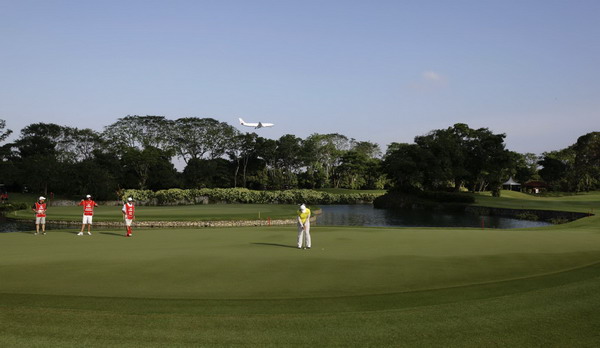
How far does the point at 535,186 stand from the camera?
123062 millimetres

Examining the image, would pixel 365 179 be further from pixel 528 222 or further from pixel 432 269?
pixel 432 269

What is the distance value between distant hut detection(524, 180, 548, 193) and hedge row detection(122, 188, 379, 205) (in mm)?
66851

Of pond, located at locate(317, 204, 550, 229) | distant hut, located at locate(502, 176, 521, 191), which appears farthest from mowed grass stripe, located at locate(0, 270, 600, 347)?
distant hut, located at locate(502, 176, 521, 191)

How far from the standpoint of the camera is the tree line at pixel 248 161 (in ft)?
258

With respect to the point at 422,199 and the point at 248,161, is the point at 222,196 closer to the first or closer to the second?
the point at 248,161

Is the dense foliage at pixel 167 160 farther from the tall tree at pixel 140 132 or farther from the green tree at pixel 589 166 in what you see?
the green tree at pixel 589 166

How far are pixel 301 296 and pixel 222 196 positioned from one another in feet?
256

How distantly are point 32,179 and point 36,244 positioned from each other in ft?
223

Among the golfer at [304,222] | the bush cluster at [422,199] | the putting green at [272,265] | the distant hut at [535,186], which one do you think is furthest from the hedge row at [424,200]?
the golfer at [304,222]

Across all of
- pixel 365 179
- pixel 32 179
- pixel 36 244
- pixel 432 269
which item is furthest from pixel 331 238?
pixel 365 179

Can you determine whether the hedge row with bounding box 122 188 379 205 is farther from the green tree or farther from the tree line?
the green tree

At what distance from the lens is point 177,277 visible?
1109cm

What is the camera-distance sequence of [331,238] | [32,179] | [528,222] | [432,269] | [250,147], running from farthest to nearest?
[250,147] < [32,179] < [528,222] < [331,238] < [432,269]

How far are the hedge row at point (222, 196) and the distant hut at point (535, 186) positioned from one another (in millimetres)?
66851
